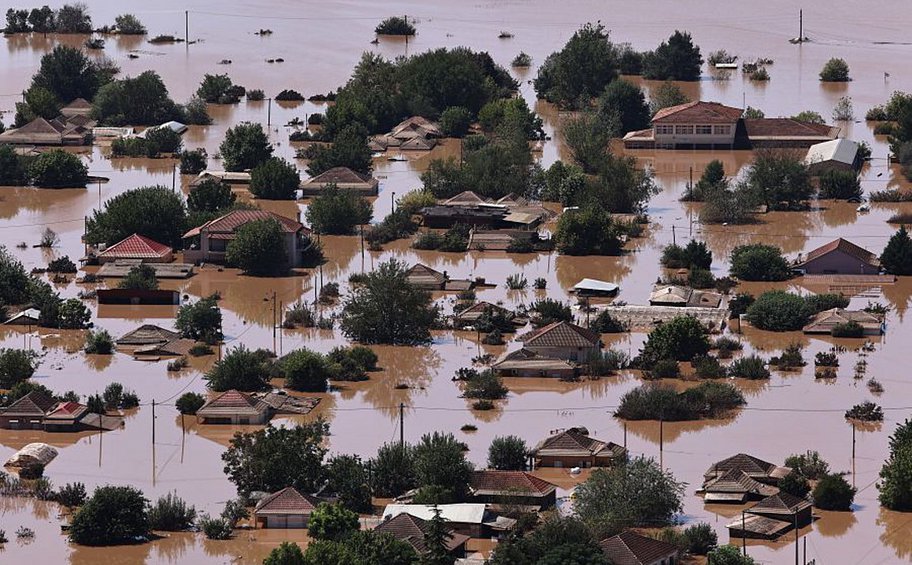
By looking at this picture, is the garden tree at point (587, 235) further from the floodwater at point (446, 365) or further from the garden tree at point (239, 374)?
the garden tree at point (239, 374)

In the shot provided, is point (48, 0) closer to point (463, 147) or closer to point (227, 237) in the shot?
point (463, 147)

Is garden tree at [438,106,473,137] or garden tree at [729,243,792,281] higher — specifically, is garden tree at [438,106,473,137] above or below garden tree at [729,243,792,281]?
above

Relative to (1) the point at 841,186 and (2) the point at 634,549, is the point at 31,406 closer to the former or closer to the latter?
(2) the point at 634,549

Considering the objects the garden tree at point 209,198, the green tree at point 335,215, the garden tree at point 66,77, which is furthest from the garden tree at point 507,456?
the garden tree at point 66,77

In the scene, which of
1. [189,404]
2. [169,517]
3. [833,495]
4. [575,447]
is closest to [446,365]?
[189,404]

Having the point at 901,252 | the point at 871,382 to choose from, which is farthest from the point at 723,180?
the point at 871,382

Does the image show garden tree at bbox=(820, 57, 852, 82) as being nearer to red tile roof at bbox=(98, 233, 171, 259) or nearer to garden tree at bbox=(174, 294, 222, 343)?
red tile roof at bbox=(98, 233, 171, 259)

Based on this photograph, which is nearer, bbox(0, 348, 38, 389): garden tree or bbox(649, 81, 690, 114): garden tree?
bbox(0, 348, 38, 389): garden tree

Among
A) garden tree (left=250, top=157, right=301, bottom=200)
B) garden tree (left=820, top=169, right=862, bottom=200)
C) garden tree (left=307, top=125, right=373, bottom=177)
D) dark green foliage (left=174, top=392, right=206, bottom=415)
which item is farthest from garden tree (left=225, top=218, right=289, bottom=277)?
garden tree (left=820, top=169, right=862, bottom=200)
